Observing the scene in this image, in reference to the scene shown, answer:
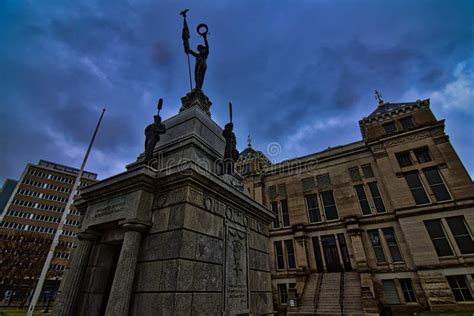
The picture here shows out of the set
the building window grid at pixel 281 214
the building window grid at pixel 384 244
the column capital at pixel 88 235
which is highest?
the building window grid at pixel 281 214

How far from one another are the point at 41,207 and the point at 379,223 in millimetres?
73555

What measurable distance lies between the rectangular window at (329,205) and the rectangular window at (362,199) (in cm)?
270

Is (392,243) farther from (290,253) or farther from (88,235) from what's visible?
(88,235)

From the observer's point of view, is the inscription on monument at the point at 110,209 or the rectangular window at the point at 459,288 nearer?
the inscription on monument at the point at 110,209

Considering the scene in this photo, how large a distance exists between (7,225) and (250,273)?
71646mm

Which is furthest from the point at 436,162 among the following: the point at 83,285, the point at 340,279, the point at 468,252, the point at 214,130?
the point at 83,285

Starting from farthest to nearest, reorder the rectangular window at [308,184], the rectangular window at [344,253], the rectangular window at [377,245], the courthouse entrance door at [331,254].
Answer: the rectangular window at [308,184], the courthouse entrance door at [331,254], the rectangular window at [344,253], the rectangular window at [377,245]

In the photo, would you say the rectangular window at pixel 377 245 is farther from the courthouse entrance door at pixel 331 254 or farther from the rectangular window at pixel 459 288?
the rectangular window at pixel 459 288

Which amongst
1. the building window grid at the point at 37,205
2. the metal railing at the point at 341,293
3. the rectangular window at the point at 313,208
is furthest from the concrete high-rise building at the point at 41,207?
the metal railing at the point at 341,293

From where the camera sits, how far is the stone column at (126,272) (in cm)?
396

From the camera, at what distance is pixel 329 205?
25.6m

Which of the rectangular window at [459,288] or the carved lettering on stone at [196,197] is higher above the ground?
the carved lettering on stone at [196,197]

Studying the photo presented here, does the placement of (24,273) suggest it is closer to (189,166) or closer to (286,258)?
(286,258)

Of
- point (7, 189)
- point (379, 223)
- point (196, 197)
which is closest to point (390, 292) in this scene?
point (379, 223)
